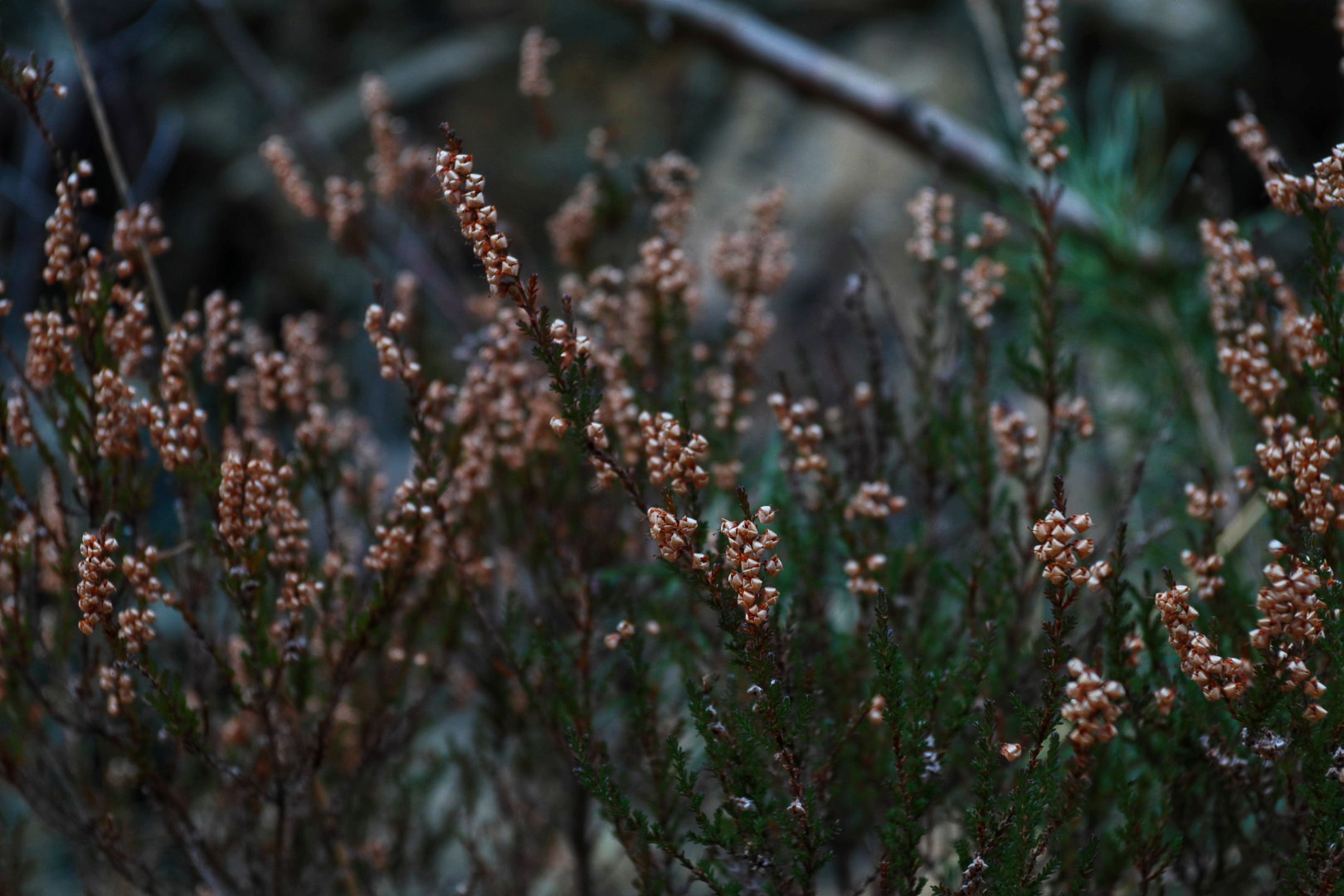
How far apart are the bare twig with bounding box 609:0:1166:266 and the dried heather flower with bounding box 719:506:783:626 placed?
232 cm

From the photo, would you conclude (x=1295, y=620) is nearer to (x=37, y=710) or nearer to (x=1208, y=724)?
(x=1208, y=724)

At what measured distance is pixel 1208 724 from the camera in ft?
5.00

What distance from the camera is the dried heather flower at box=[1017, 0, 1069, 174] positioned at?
173 centimetres

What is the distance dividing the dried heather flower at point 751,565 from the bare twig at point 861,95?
232 centimetres

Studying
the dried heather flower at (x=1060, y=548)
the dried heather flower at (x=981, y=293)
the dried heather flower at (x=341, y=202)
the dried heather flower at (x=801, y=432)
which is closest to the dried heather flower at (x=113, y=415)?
the dried heather flower at (x=341, y=202)

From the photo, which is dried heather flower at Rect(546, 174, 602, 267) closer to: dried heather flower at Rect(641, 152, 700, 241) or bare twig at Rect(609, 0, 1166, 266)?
dried heather flower at Rect(641, 152, 700, 241)

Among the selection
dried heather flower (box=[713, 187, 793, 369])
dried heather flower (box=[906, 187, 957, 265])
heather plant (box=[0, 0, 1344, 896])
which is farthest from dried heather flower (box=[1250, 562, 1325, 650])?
dried heather flower (box=[713, 187, 793, 369])

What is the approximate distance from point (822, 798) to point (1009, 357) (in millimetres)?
855

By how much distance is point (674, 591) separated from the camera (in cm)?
219

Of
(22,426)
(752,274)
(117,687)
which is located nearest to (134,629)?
(117,687)

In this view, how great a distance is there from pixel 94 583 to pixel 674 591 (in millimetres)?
1141

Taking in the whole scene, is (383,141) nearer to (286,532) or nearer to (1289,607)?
(286,532)

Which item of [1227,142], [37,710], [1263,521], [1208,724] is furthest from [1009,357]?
[1227,142]

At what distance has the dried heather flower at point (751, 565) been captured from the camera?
116cm
